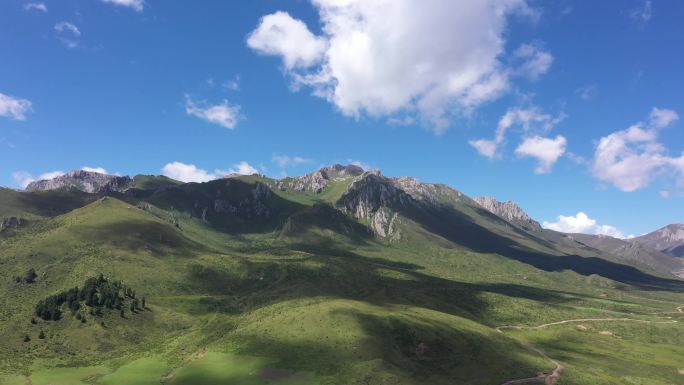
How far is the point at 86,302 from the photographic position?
17638 centimetres

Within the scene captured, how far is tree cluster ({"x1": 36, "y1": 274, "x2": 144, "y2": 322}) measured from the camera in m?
167

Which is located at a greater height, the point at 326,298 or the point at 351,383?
the point at 326,298

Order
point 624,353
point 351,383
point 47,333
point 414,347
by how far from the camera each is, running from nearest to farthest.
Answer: point 351,383, point 414,347, point 47,333, point 624,353

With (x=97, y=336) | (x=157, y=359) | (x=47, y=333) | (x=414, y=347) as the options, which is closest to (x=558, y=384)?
(x=414, y=347)

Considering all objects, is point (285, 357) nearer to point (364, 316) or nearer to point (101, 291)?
point (364, 316)

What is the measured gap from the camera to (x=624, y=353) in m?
183

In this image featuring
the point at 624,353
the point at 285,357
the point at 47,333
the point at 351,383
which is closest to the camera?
the point at 351,383

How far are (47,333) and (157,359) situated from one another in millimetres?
51147

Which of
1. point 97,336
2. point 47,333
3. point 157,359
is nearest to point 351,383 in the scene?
point 157,359

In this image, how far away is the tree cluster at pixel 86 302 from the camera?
167 meters

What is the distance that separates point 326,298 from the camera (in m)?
186

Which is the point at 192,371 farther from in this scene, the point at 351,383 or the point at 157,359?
the point at 351,383

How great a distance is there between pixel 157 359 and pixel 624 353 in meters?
178

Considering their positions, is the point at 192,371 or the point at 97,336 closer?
the point at 192,371
